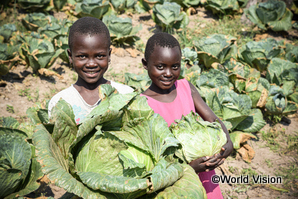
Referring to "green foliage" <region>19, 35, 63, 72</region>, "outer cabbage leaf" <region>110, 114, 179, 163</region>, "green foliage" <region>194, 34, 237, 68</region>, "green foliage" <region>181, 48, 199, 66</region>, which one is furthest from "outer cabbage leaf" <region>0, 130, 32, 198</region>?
"green foliage" <region>194, 34, 237, 68</region>

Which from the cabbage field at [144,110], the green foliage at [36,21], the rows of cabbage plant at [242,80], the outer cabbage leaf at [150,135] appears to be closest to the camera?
the cabbage field at [144,110]

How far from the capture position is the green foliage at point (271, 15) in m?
6.55

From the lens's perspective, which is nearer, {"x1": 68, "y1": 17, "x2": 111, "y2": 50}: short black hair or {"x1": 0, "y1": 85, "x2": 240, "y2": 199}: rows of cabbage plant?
{"x1": 0, "y1": 85, "x2": 240, "y2": 199}: rows of cabbage plant

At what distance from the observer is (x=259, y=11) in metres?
6.68

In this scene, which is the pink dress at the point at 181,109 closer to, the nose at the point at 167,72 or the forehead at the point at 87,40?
the nose at the point at 167,72

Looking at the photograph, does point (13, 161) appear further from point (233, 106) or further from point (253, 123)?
point (253, 123)

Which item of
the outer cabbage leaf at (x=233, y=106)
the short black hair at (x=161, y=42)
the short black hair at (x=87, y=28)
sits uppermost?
the short black hair at (x=87, y=28)

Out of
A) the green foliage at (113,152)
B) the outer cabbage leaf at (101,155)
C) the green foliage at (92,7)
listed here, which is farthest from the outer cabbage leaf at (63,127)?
the green foliage at (92,7)

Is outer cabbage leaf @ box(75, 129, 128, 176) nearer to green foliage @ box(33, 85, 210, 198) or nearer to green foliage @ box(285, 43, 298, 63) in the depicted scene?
green foliage @ box(33, 85, 210, 198)

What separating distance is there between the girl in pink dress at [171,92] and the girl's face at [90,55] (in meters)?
0.41

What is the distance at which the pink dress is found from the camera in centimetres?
220

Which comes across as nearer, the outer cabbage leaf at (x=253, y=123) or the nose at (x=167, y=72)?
the nose at (x=167, y=72)

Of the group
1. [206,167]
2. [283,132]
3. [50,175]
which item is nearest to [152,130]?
[206,167]

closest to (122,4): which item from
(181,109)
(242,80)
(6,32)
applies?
(6,32)
